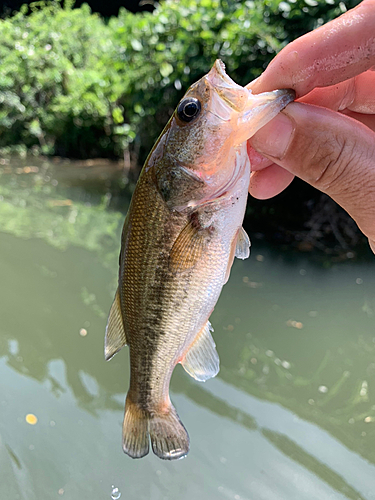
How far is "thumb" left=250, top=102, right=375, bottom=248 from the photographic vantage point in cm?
143

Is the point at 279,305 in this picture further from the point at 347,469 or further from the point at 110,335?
the point at 110,335

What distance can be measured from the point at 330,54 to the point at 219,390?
230 centimetres

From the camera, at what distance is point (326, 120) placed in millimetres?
1430

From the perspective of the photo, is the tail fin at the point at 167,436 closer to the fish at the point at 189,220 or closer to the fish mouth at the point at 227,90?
the fish at the point at 189,220

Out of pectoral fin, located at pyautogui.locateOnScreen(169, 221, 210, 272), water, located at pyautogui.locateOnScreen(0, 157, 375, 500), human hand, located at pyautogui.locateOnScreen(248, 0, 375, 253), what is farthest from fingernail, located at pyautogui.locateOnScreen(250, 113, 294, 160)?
water, located at pyautogui.locateOnScreen(0, 157, 375, 500)

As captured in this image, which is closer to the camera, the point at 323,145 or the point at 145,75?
the point at 323,145

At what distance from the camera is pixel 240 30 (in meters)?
5.31

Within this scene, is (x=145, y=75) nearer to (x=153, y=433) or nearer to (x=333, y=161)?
(x=333, y=161)

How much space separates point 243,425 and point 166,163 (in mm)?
1952

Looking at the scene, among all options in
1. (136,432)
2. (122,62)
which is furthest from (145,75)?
(136,432)

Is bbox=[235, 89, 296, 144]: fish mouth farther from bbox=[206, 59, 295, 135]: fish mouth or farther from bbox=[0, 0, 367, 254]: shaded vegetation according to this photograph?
bbox=[0, 0, 367, 254]: shaded vegetation

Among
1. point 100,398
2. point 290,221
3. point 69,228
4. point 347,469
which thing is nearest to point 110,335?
point 100,398

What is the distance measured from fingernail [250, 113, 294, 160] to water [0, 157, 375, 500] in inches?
74.7

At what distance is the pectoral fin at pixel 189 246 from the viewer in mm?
1417
